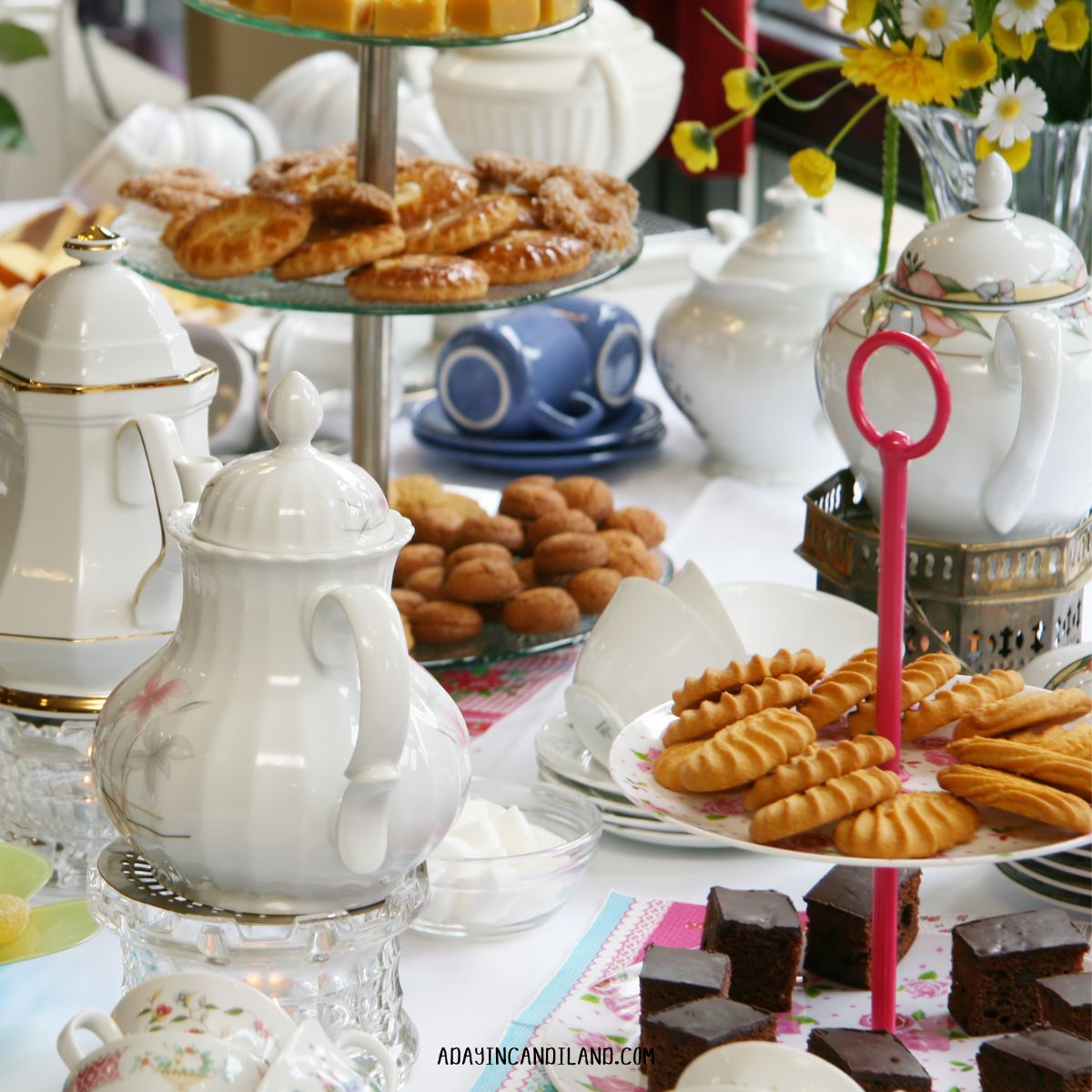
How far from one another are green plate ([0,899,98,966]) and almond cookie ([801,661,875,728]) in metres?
0.34

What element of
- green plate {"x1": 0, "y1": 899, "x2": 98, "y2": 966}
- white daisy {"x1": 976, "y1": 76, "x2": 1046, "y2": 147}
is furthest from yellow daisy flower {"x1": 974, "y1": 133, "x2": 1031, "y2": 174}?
green plate {"x1": 0, "y1": 899, "x2": 98, "y2": 966}

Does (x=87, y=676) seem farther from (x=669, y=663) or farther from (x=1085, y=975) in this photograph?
(x=1085, y=975)

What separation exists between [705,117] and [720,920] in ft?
6.95

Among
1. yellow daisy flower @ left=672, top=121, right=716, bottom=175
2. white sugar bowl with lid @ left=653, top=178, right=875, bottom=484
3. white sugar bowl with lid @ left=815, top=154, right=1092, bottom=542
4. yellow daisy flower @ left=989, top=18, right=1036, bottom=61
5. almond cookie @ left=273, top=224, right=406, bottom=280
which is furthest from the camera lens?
white sugar bowl with lid @ left=653, top=178, right=875, bottom=484

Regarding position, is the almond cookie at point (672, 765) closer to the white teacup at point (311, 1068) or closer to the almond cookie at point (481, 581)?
the white teacup at point (311, 1068)

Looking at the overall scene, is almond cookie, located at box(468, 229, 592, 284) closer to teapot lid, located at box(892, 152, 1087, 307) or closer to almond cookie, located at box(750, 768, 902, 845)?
teapot lid, located at box(892, 152, 1087, 307)

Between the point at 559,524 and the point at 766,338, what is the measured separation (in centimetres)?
29

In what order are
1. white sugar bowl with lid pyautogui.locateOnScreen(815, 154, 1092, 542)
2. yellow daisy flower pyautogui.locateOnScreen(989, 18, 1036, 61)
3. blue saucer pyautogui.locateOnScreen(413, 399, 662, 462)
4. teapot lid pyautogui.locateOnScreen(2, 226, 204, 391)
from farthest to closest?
1. blue saucer pyautogui.locateOnScreen(413, 399, 662, 462)
2. yellow daisy flower pyautogui.locateOnScreen(989, 18, 1036, 61)
3. white sugar bowl with lid pyautogui.locateOnScreen(815, 154, 1092, 542)
4. teapot lid pyautogui.locateOnScreen(2, 226, 204, 391)

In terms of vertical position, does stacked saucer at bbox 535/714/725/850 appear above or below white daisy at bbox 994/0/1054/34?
below

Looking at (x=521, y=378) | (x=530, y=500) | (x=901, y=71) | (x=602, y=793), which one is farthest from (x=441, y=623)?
(x=901, y=71)

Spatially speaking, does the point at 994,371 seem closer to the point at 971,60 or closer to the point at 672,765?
the point at 971,60

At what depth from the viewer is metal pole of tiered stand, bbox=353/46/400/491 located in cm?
127

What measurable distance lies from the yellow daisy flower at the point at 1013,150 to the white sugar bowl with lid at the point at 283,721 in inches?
24.4

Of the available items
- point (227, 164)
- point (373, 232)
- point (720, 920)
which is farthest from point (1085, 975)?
point (227, 164)
